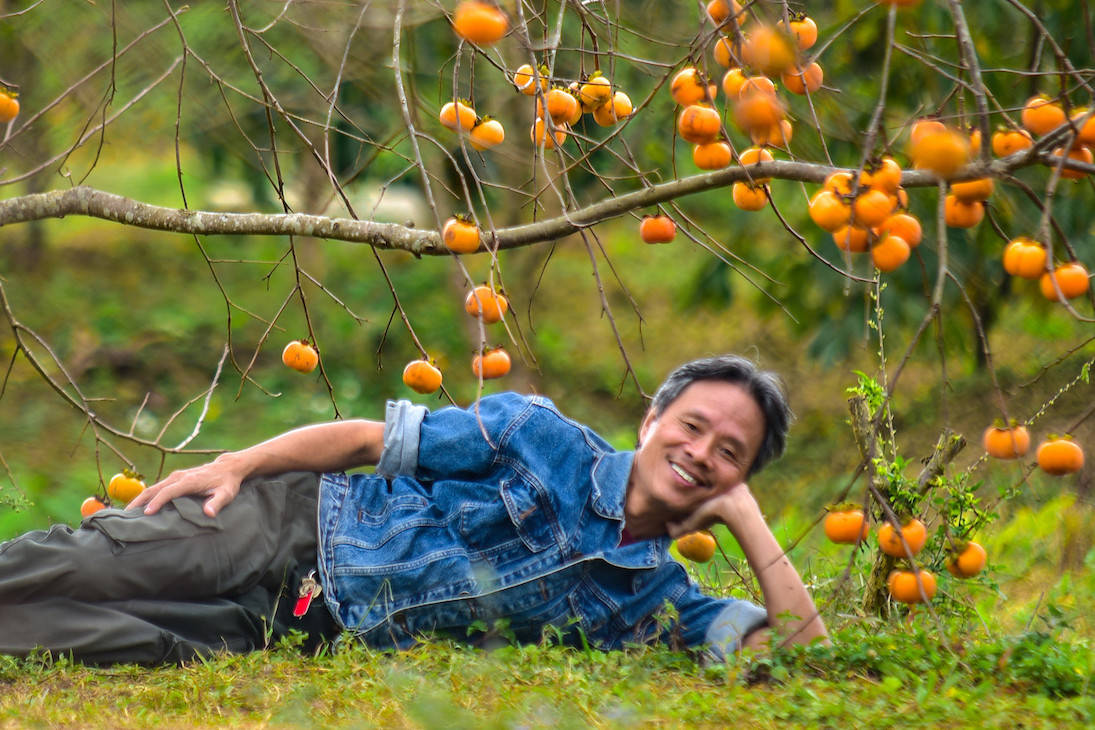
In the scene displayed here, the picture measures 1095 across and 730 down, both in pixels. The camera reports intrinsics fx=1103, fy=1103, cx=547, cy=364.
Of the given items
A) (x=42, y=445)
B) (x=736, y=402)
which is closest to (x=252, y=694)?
(x=736, y=402)

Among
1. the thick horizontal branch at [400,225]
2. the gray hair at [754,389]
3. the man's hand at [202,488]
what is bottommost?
the man's hand at [202,488]

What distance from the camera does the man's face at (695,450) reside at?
2096mm

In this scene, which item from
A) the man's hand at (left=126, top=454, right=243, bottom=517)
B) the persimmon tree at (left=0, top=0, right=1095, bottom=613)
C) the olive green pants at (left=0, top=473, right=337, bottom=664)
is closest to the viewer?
the persimmon tree at (left=0, top=0, right=1095, bottom=613)

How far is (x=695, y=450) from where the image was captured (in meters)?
2.09

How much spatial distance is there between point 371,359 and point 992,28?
4149 millimetres

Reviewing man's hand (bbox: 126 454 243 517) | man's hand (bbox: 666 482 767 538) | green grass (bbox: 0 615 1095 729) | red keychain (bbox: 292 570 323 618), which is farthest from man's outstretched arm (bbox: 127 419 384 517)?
man's hand (bbox: 666 482 767 538)

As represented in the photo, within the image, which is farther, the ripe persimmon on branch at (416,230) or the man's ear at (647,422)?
the man's ear at (647,422)

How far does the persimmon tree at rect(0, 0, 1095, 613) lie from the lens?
1525 mm

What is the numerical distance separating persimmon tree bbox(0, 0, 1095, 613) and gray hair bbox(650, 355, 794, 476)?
21cm

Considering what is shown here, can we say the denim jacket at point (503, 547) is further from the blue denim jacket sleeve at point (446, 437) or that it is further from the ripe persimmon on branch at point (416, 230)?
the ripe persimmon on branch at point (416, 230)

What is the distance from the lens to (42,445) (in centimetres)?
555

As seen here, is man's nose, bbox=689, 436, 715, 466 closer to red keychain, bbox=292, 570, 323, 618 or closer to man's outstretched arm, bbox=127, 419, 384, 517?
man's outstretched arm, bbox=127, 419, 384, 517

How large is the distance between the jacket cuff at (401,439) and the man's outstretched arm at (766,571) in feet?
1.84

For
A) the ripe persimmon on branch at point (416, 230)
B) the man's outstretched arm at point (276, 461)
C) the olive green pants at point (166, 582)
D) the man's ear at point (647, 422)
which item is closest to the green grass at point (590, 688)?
the olive green pants at point (166, 582)
